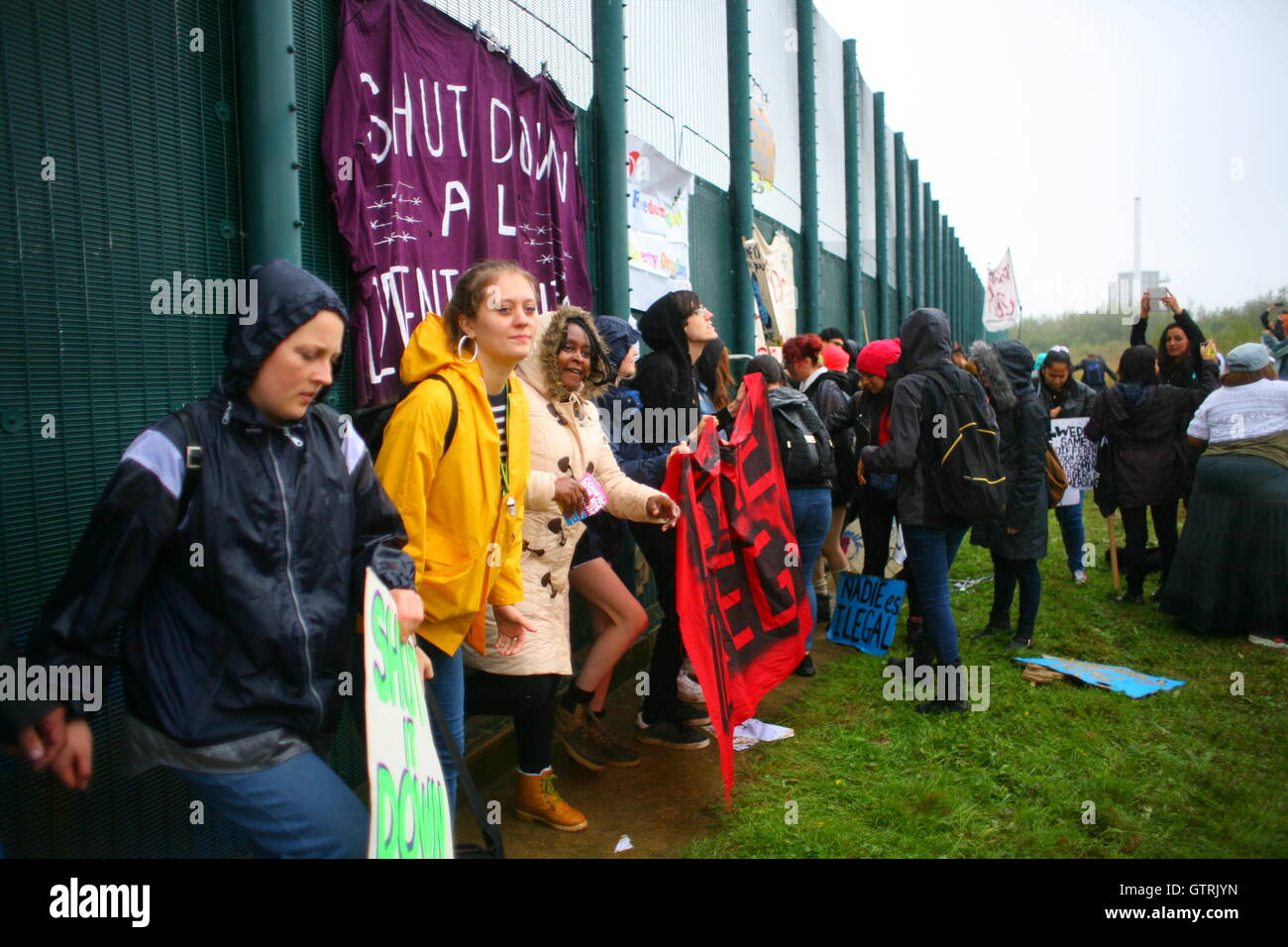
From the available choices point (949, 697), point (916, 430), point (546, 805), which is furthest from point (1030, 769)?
point (546, 805)

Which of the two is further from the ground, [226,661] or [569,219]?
[569,219]

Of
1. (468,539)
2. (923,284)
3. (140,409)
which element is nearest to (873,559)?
(468,539)

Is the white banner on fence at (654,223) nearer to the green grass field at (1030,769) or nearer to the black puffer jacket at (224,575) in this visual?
the green grass field at (1030,769)

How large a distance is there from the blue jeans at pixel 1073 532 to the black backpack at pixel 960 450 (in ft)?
11.5

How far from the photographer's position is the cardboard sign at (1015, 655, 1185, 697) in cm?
555

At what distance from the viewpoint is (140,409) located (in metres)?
2.84

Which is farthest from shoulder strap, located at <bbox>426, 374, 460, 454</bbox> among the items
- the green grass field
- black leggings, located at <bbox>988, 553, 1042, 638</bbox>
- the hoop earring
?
black leggings, located at <bbox>988, 553, 1042, 638</bbox>

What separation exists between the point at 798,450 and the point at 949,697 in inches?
62.7

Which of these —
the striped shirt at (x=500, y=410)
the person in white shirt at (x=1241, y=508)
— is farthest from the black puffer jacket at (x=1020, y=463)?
the striped shirt at (x=500, y=410)

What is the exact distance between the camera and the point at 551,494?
3391 millimetres

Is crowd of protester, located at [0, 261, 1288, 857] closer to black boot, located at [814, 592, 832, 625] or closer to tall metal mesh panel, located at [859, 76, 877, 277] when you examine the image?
black boot, located at [814, 592, 832, 625]

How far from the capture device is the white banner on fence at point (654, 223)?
6309mm

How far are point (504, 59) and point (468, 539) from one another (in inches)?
112

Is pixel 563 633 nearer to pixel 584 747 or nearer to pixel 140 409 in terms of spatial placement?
pixel 584 747
